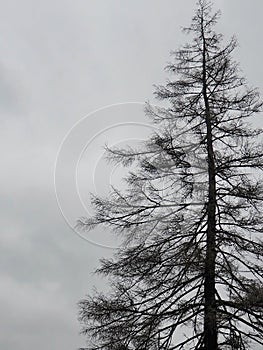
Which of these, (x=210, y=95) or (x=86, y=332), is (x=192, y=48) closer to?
(x=210, y=95)

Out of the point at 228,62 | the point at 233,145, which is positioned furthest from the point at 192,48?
the point at 233,145

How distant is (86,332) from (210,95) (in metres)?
6.29

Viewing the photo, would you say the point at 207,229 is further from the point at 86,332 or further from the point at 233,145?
the point at 86,332

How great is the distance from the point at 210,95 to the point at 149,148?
2030 millimetres

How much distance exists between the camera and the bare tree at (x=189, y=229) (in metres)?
11.9

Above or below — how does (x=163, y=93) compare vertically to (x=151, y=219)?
above

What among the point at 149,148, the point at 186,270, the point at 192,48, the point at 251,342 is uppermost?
the point at 192,48

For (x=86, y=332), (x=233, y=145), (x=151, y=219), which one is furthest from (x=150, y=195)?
(x=86, y=332)

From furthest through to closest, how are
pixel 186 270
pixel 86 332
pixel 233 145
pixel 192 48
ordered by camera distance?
pixel 192 48
pixel 233 145
pixel 86 332
pixel 186 270

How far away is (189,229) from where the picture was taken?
12.7 m

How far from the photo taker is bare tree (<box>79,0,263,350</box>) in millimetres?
11898

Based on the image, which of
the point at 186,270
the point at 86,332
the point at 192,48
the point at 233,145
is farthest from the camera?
the point at 192,48

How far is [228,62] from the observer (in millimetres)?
14039

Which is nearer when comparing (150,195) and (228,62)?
(150,195)
